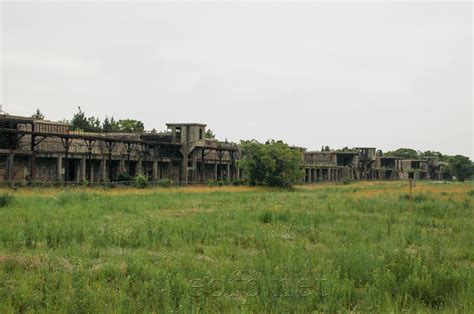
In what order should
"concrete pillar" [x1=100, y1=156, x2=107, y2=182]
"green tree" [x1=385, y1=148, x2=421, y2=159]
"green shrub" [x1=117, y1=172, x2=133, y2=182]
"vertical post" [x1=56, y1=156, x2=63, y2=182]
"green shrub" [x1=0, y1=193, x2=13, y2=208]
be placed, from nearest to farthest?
"green shrub" [x1=0, y1=193, x2=13, y2=208], "vertical post" [x1=56, y1=156, x2=63, y2=182], "concrete pillar" [x1=100, y1=156, x2=107, y2=182], "green shrub" [x1=117, y1=172, x2=133, y2=182], "green tree" [x1=385, y1=148, x2=421, y2=159]

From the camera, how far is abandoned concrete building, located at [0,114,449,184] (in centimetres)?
4044

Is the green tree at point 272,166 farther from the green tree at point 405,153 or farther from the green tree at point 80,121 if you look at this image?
the green tree at point 405,153

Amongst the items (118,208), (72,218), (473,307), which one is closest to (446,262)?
(473,307)

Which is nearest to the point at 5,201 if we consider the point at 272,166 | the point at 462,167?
the point at 272,166

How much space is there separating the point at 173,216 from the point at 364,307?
12406 mm

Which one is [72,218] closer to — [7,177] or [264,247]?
[264,247]

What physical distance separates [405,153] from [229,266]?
140m

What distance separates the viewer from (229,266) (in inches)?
360

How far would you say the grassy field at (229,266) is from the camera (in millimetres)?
6891

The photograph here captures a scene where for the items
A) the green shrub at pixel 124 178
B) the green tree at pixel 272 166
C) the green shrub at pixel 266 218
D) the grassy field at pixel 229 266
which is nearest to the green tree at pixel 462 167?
the green tree at pixel 272 166

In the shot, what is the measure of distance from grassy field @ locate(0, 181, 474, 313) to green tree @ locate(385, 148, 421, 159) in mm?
128129

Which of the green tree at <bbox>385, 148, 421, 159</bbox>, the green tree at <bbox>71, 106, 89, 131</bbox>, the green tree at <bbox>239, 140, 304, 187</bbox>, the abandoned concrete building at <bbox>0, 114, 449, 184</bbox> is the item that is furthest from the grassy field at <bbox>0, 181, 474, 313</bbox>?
the green tree at <bbox>385, 148, 421, 159</bbox>

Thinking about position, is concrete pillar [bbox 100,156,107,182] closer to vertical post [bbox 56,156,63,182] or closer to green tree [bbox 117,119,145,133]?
vertical post [bbox 56,156,63,182]

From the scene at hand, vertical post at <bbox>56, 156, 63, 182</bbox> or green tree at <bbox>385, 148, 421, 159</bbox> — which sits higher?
green tree at <bbox>385, 148, 421, 159</bbox>
